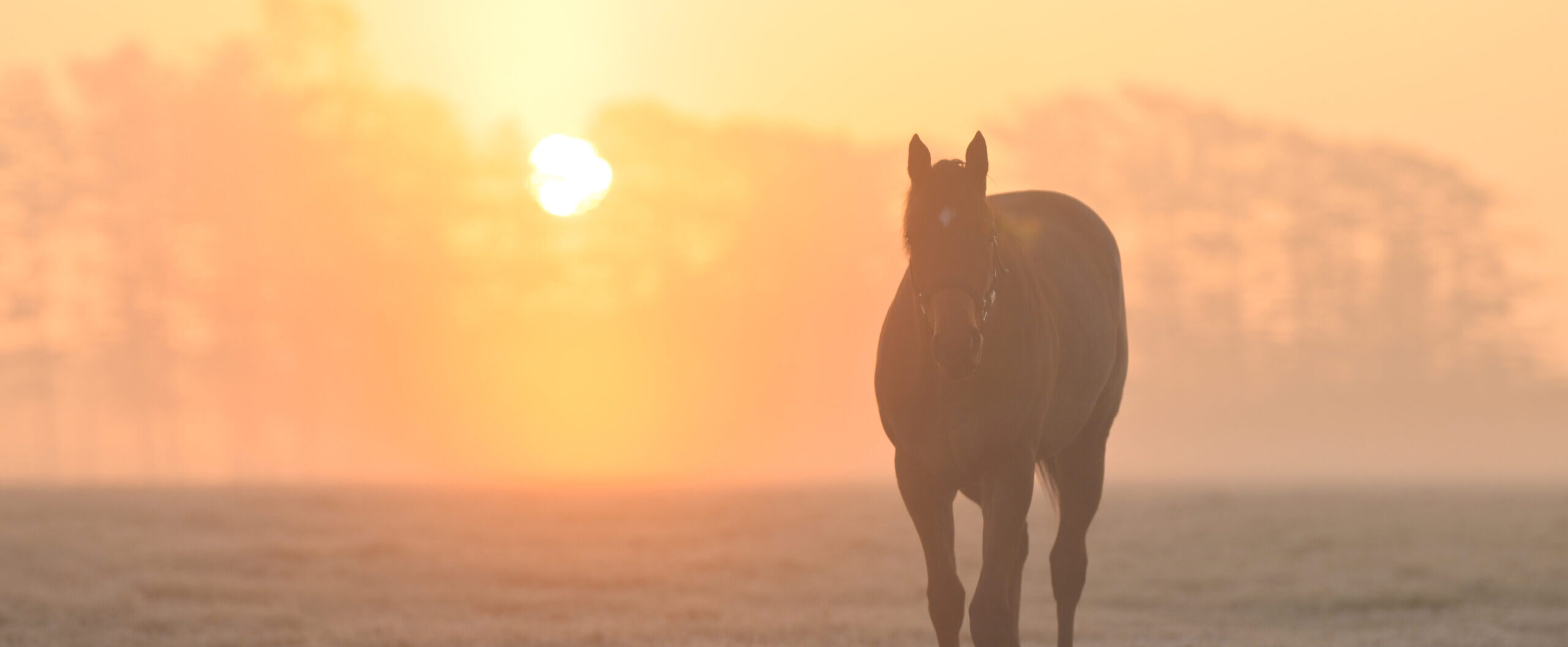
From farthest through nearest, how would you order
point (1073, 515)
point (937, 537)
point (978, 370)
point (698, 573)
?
1. point (698, 573)
2. point (1073, 515)
3. point (937, 537)
4. point (978, 370)

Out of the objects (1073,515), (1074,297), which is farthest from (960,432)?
(1073,515)

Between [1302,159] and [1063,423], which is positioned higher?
[1302,159]

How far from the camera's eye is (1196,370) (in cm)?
6278

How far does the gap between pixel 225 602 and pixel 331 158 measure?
4269cm

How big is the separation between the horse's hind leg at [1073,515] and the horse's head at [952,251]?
2800 mm

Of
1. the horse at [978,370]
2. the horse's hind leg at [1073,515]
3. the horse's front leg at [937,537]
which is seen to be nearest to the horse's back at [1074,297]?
the horse at [978,370]

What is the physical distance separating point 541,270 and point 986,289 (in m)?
51.2

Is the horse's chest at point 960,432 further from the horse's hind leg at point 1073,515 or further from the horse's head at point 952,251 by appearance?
the horse's hind leg at point 1073,515

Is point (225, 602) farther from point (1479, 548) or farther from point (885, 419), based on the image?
point (1479, 548)

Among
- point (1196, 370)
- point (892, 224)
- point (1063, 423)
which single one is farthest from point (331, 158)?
point (1063, 423)

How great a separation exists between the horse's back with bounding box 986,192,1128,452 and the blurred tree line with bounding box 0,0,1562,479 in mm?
46593

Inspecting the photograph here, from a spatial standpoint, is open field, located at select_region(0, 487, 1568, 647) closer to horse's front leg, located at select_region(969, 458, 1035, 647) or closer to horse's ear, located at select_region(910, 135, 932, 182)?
horse's front leg, located at select_region(969, 458, 1035, 647)

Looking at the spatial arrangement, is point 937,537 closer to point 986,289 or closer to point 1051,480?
point 986,289

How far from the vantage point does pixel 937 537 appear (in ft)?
24.2
